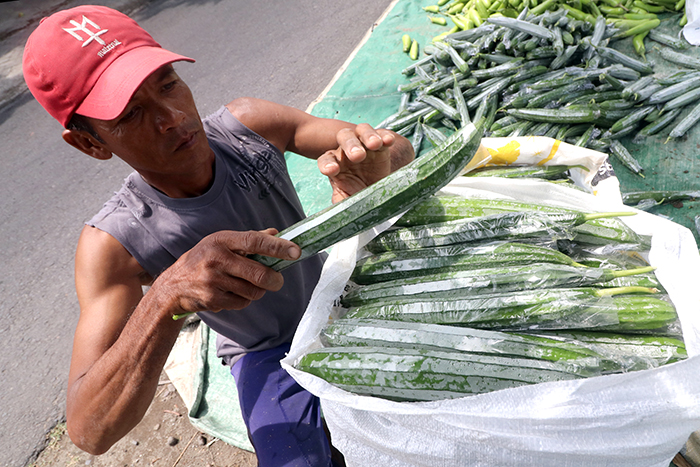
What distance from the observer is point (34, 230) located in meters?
5.36

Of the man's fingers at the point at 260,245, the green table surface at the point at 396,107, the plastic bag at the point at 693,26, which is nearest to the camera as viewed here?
the man's fingers at the point at 260,245

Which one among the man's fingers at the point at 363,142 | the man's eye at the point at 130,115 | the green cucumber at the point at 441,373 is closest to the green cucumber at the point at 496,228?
the man's fingers at the point at 363,142

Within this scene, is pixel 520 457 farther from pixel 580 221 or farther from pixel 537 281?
pixel 580 221

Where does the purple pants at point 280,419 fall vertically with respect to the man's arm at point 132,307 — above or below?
below

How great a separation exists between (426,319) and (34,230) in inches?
220

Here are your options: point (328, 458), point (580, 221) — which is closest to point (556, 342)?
point (580, 221)

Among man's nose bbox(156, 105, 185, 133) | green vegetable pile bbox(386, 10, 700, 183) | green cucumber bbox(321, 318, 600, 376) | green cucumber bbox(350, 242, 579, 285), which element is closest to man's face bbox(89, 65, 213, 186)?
man's nose bbox(156, 105, 185, 133)

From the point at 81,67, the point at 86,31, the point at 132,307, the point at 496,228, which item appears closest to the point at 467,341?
the point at 496,228

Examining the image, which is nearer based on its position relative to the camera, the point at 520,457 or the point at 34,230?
the point at 520,457

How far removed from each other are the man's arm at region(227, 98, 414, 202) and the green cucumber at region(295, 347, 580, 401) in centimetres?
86

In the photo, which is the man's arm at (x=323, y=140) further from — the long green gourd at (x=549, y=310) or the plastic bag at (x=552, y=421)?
the plastic bag at (x=552, y=421)

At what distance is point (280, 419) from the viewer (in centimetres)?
213

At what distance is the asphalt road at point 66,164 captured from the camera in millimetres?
3795

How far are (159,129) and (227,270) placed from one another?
73cm
